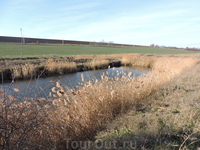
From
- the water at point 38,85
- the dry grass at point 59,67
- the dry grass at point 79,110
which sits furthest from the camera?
the dry grass at point 59,67

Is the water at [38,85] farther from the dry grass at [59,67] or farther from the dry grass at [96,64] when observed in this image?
the dry grass at [96,64]

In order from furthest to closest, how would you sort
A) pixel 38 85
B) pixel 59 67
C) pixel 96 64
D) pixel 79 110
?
pixel 96 64, pixel 59 67, pixel 38 85, pixel 79 110

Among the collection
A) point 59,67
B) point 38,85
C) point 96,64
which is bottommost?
point 38,85

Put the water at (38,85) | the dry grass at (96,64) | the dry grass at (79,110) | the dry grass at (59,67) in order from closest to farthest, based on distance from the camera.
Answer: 1. the water at (38,85)
2. the dry grass at (79,110)
3. the dry grass at (59,67)
4. the dry grass at (96,64)

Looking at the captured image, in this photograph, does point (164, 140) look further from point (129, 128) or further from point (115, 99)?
point (115, 99)

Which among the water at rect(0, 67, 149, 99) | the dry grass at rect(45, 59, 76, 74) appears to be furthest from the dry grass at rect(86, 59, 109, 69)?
the water at rect(0, 67, 149, 99)

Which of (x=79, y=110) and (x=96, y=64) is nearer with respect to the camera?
(x=79, y=110)

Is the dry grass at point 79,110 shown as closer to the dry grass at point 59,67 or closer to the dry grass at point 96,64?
the dry grass at point 59,67

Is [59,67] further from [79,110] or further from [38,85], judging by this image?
[79,110]

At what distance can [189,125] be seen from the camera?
284cm

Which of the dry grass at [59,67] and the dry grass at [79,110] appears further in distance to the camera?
the dry grass at [59,67]

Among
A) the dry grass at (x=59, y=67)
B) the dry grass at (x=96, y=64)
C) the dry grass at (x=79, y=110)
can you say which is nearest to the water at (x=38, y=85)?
the dry grass at (x=79, y=110)

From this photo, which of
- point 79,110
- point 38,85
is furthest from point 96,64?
point 79,110

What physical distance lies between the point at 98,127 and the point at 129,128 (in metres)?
0.84
